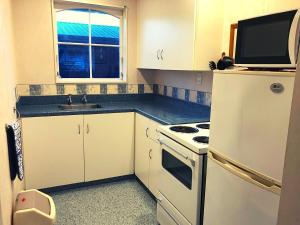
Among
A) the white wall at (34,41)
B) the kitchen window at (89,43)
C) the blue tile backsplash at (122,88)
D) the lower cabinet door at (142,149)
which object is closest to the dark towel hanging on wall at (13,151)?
the lower cabinet door at (142,149)

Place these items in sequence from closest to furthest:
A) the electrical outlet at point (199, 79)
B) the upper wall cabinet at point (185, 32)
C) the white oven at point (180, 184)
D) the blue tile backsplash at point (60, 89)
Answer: the white oven at point (180, 184) < the upper wall cabinet at point (185, 32) < the electrical outlet at point (199, 79) < the blue tile backsplash at point (60, 89)

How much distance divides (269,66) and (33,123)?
222 cm

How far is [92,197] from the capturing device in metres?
2.64

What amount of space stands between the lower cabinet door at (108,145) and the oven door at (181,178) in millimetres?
934

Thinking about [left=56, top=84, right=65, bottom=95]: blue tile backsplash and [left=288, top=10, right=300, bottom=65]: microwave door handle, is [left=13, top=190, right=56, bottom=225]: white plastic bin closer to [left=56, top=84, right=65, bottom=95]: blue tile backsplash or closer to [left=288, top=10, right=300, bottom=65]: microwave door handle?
[left=56, top=84, right=65, bottom=95]: blue tile backsplash

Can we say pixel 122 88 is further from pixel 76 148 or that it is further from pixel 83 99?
pixel 76 148

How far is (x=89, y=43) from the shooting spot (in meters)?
3.19

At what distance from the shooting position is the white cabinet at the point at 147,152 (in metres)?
2.44

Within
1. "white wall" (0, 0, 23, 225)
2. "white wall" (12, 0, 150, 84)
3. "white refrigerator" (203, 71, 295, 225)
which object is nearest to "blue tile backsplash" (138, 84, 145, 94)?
"white wall" (12, 0, 150, 84)

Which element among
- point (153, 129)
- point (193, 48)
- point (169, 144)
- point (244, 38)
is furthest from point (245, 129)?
point (153, 129)

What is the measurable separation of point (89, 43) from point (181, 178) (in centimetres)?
219

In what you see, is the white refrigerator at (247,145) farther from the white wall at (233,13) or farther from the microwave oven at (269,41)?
the white wall at (233,13)

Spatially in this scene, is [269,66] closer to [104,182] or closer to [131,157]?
[131,157]

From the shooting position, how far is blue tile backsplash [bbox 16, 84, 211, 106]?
2754mm
